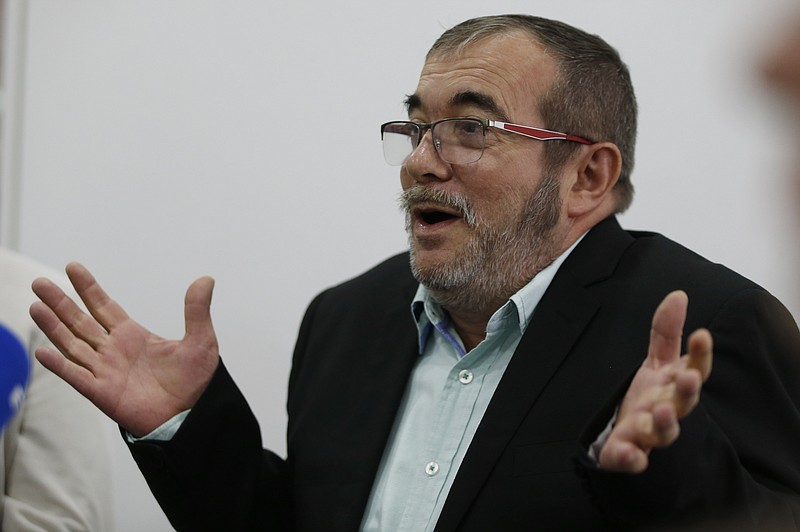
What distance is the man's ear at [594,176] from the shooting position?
183 centimetres

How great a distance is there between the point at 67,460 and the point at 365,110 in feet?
3.81

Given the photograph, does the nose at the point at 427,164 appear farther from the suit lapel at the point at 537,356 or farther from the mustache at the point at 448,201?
the suit lapel at the point at 537,356

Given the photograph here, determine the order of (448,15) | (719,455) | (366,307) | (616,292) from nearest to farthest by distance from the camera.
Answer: (719,455) < (616,292) < (366,307) < (448,15)

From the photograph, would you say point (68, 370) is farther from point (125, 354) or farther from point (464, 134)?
point (464, 134)

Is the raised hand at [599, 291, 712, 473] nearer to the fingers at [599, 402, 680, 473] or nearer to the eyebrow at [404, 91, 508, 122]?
the fingers at [599, 402, 680, 473]

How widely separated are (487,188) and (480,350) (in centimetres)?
32

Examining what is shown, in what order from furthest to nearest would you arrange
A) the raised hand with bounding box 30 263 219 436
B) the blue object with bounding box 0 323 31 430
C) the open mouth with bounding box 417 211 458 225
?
the open mouth with bounding box 417 211 458 225 < the raised hand with bounding box 30 263 219 436 < the blue object with bounding box 0 323 31 430

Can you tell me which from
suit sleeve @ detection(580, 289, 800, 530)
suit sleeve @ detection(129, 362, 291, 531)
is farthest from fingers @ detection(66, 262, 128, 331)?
suit sleeve @ detection(580, 289, 800, 530)

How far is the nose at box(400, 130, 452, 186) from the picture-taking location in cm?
174

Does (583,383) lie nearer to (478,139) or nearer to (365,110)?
(478,139)

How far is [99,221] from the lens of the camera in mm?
2598

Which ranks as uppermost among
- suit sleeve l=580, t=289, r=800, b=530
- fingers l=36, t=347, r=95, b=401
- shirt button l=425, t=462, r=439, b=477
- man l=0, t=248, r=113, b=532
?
suit sleeve l=580, t=289, r=800, b=530

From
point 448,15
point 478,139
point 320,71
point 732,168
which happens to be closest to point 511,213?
point 478,139

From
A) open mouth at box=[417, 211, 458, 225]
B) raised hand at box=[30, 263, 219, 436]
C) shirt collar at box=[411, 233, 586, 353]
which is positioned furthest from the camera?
open mouth at box=[417, 211, 458, 225]
